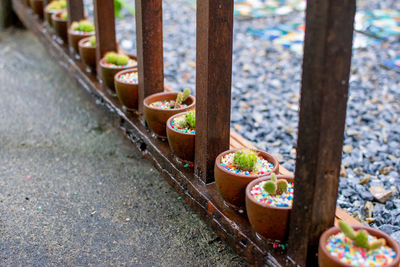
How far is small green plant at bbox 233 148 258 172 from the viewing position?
1.89m

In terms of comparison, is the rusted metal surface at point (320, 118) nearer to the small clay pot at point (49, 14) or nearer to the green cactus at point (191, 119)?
the green cactus at point (191, 119)

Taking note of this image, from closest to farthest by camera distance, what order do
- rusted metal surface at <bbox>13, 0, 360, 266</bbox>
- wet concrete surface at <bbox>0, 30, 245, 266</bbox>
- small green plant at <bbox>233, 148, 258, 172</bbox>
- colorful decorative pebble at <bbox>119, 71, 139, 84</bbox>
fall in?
rusted metal surface at <bbox>13, 0, 360, 266</bbox> < small green plant at <bbox>233, 148, 258, 172</bbox> < wet concrete surface at <bbox>0, 30, 245, 266</bbox> < colorful decorative pebble at <bbox>119, 71, 139, 84</bbox>

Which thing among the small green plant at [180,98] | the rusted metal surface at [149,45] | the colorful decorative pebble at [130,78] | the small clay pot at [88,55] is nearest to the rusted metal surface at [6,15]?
the small clay pot at [88,55]

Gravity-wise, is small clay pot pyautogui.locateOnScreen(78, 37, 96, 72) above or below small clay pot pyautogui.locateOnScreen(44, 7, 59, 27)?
below

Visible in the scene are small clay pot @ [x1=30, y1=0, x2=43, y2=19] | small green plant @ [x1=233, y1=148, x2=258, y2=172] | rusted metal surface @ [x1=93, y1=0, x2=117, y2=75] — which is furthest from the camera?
small clay pot @ [x1=30, y1=0, x2=43, y2=19]

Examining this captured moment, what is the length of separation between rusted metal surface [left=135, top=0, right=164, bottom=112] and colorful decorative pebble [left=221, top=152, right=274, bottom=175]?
0.82m

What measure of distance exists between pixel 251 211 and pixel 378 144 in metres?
1.84

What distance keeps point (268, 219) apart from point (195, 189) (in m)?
0.55

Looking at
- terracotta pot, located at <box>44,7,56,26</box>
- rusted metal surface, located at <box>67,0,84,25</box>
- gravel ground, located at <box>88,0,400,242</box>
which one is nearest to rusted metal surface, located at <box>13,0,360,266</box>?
rusted metal surface, located at <box>67,0,84,25</box>

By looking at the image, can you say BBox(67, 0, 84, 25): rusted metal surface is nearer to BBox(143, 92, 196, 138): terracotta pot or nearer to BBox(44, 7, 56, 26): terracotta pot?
BBox(44, 7, 56, 26): terracotta pot

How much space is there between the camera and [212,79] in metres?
1.96

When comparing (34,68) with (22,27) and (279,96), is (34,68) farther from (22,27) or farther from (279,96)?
(279,96)

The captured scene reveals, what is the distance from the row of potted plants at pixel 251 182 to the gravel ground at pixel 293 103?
2.39 feet

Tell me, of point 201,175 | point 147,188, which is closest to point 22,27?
point 147,188
